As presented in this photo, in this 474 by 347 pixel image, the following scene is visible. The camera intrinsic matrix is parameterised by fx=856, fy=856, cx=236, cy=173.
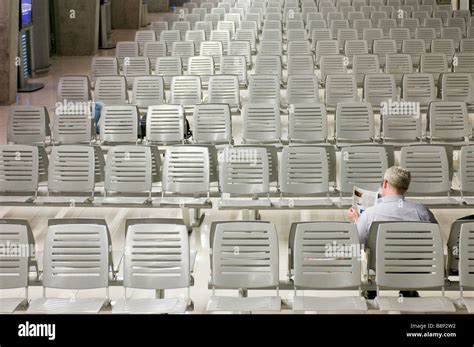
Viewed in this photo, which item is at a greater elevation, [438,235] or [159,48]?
[159,48]

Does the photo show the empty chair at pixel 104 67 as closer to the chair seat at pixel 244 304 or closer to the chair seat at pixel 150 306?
the chair seat at pixel 150 306

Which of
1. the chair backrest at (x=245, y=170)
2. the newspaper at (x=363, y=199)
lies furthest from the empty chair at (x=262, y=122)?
the newspaper at (x=363, y=199)

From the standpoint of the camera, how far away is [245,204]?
328 inches

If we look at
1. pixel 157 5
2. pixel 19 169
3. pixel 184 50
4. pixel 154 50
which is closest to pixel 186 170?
pixel 19 169

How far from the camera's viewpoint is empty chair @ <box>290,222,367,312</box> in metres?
6.26

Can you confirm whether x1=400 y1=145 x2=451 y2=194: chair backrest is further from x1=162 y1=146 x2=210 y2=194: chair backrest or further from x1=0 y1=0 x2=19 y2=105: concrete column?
x1=0 y1=0 x2=19 y2=105: concrete column

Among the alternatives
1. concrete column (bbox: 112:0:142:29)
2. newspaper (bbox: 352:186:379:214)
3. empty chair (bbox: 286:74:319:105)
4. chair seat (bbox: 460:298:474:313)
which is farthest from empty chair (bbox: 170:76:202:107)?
concrete column (bbox: 112:0:142:29)

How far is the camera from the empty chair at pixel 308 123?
9989 millimetres

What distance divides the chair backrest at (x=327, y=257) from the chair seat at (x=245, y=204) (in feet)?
6.61

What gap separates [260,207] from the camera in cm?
831

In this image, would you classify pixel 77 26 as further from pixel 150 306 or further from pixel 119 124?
pixel 150 306
